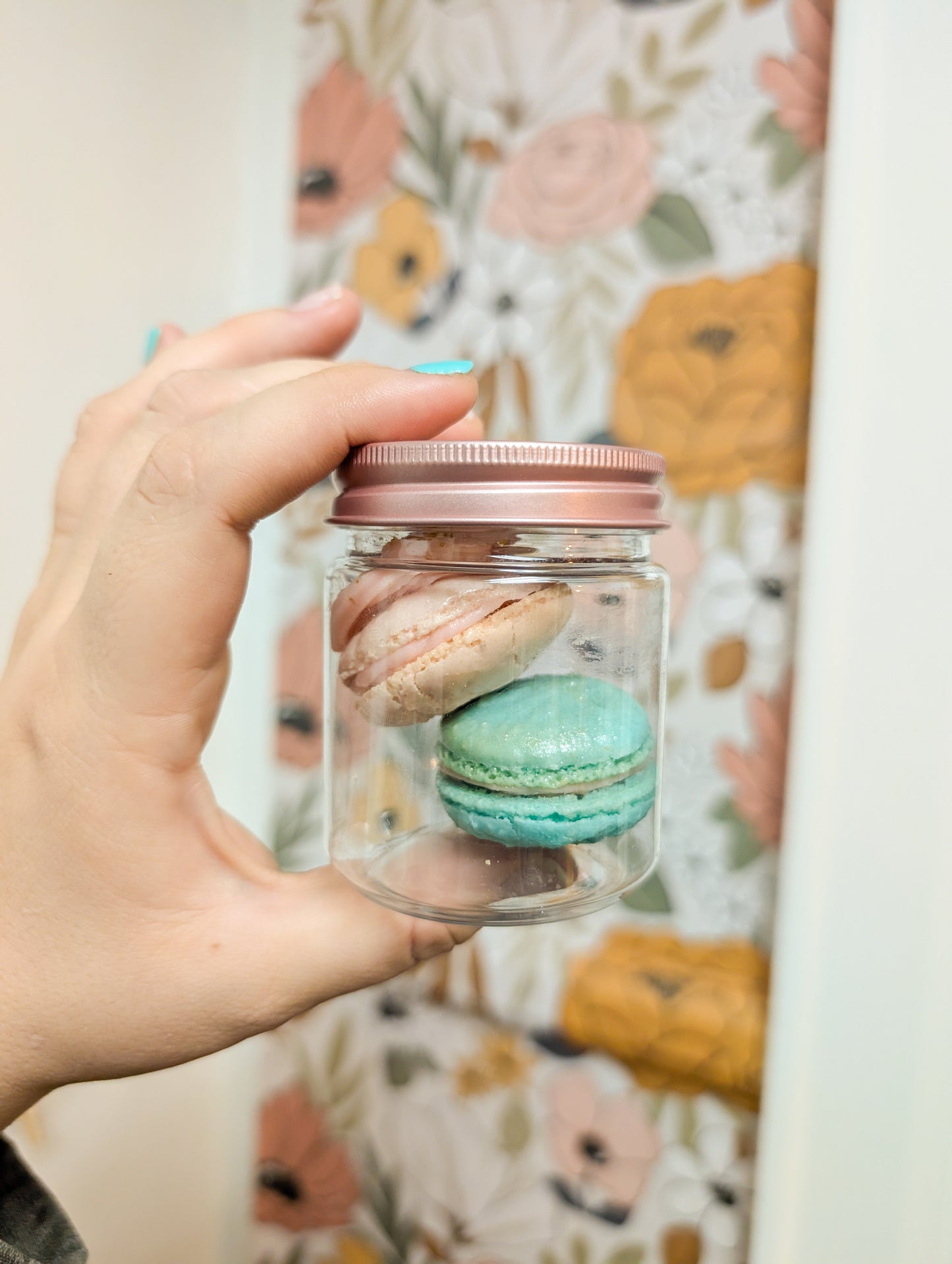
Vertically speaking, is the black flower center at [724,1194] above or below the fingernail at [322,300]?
below

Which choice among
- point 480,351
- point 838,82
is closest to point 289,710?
point 480,351

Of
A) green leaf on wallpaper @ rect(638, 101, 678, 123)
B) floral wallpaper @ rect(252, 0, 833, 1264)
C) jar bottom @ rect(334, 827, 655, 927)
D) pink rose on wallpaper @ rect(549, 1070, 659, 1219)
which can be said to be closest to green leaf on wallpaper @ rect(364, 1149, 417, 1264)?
floral wallpaper @ rect(252, 0, 833, 1264)

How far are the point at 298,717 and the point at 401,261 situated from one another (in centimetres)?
53

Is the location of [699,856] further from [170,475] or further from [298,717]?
[170,475]

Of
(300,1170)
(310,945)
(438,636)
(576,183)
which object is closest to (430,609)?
(438,636)

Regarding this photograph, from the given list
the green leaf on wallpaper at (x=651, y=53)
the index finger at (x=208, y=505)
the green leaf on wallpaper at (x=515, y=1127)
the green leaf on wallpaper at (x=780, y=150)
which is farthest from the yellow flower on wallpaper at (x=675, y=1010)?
the green leaf on wallpaper at (x=651, y=53)

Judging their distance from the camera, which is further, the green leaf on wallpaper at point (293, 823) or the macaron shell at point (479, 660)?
the green leaf on wallpaper at point (293, 823)

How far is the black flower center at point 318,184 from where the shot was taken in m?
1.03

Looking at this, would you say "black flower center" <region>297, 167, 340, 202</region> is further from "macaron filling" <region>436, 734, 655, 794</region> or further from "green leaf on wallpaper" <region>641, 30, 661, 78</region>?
"macaron filling" <region>436, 734, 655, 794</region>

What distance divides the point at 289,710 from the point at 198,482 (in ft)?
2.12

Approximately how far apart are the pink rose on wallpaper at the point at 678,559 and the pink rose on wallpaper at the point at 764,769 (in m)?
0.11

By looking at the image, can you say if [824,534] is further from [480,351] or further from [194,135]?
[194,135]

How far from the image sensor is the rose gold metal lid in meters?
0.43

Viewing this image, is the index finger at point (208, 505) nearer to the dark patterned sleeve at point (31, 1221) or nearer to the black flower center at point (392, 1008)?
the dark patterned sleeve at point (31, 1221)
